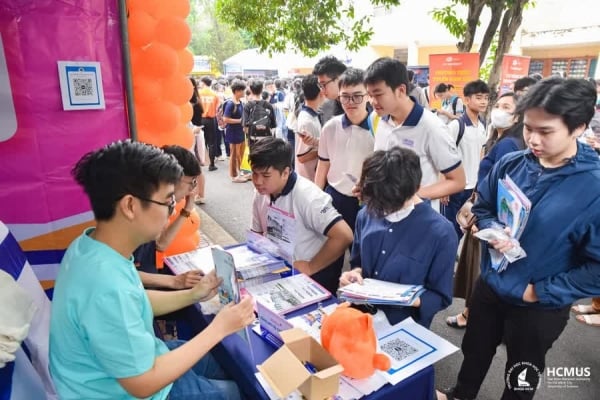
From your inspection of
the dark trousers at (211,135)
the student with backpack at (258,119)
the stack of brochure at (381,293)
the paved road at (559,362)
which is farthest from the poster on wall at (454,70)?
the dark trousers at (211,135)

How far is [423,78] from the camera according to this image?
10008mm

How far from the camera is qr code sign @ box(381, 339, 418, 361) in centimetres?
132

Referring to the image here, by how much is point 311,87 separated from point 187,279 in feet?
7.47

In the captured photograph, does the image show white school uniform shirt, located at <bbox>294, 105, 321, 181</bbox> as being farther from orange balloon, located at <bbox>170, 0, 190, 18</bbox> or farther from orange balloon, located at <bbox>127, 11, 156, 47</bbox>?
orange balloon, located at <bbox>127, 11, 156, 47</bbox>

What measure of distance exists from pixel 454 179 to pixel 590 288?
916mm

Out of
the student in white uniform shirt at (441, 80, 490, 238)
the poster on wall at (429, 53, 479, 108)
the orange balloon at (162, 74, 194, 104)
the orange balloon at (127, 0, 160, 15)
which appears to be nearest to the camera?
the orange balloon at (127, 0, 160, 15)

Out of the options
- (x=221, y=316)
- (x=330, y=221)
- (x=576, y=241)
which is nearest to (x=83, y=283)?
(x=221, y=316)

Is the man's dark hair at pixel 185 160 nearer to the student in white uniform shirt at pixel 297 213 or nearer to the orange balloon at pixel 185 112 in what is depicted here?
the student in white uniform shirt at pixel 297 213

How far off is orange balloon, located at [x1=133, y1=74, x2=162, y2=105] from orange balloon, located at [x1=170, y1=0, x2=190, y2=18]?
0.50 meters

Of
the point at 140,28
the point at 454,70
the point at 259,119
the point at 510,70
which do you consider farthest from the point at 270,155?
the point at 510,70

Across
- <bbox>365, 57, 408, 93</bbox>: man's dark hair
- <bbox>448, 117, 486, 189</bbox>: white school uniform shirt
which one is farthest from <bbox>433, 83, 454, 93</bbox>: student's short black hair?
<bbox>365, 57, 408, 93</bbox>: man's dark hair

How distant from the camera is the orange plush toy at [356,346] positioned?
1.17 m

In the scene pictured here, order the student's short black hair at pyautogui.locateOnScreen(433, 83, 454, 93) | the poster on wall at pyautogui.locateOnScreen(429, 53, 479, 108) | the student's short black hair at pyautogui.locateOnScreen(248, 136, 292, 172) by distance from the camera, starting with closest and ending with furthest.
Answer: the student's short black hair at pyautogui.locateOnScreen(248, 136, 292, 172)
the poster on wall at pyautogui.locateOnScreen(429, 53, 479, 108)
the student's short black hair at pyautogui.locateOnScreen(433, 83, 454, 93)

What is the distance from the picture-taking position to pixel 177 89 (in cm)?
290
